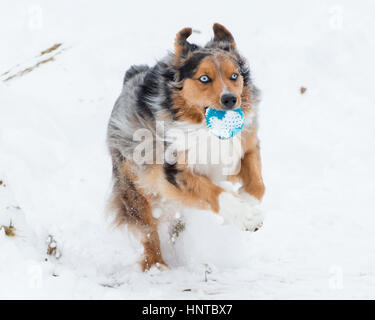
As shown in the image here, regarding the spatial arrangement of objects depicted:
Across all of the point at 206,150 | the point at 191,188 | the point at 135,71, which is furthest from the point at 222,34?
the point at 191,188

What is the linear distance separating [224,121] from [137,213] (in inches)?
56.7

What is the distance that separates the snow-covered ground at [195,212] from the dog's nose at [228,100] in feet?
4.61

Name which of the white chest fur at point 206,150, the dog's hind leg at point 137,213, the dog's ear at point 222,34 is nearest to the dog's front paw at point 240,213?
the white chest fur at point 206,150

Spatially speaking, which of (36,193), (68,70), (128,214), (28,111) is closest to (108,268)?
(128,214)

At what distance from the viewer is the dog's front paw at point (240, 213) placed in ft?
11.2

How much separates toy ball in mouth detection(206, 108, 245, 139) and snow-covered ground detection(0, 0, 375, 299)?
4.01ft

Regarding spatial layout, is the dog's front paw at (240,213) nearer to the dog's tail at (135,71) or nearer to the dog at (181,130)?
the dog at (181,130)

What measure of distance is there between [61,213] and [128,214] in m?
0.82

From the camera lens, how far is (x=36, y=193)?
15.8 ft

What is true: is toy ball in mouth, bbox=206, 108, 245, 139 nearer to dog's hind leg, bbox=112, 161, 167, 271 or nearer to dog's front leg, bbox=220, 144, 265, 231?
dog's front leg, bbox=220, 144, 265, 231

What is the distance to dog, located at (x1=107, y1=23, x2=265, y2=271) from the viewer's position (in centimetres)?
342

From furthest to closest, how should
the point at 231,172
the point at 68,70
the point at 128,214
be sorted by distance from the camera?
the point at 68,70, the point at 128,214, the point at 231,172

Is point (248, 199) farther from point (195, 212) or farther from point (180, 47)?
point (180, 47)

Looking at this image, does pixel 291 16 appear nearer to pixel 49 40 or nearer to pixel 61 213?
pixel 49 40
